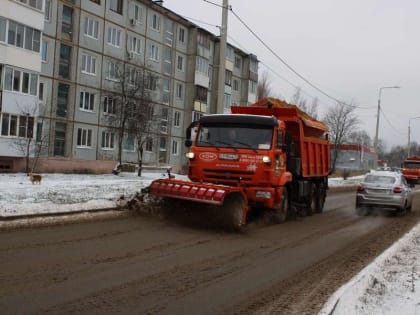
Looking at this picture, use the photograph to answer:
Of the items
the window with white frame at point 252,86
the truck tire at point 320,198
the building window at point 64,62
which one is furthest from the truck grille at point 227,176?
the window with white frame at point 252,86

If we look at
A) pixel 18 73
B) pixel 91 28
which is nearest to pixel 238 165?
pixel 18 73

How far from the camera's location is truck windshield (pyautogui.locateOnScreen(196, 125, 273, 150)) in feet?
44.9

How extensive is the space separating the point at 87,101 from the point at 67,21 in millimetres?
6300

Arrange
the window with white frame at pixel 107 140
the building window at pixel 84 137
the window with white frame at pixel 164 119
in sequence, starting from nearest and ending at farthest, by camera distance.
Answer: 1. the building window at pixel 84 137
2. the window with white frame at pixel 107 140
3. the window with white frame at pixel 164 119

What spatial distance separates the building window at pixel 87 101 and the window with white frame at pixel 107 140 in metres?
2.42

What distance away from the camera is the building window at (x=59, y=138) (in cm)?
3991

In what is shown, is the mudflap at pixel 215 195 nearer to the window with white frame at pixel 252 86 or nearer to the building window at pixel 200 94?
the building window at pixel 200 94

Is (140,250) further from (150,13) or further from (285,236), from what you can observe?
(150,13)

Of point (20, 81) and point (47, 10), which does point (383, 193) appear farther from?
point (47, 10)

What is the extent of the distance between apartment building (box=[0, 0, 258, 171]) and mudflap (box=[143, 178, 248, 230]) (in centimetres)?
2221

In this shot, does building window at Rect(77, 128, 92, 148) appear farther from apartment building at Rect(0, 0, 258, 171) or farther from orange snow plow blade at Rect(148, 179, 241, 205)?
orange snow plow blade at Rect(148, 179, 241, 205)

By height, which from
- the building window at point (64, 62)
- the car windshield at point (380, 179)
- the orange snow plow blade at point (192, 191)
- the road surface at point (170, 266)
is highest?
the building window at point (64, 62)

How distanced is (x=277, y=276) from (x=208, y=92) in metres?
52.5

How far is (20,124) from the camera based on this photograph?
33.2 meters
